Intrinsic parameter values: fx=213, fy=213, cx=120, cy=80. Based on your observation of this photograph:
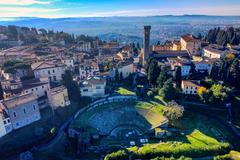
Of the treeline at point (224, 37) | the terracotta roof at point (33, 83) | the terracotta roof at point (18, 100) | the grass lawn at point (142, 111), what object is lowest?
the grass lawn at point (142, 111)

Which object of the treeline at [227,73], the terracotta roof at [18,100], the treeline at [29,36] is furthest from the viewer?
the treeline at [29,36]

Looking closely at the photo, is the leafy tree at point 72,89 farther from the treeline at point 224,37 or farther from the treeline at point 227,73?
the treeline at point 224,37

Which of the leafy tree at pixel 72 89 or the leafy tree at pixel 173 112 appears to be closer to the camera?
the leafy tree at pixel 173 112

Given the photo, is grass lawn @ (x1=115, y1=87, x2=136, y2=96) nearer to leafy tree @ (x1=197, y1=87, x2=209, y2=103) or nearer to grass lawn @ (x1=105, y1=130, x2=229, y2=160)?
leafy tree @ (x1=197, y1=87, x2=209, y2=103)

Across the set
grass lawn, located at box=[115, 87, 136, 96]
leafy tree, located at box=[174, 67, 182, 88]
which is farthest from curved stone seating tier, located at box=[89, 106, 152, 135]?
leafy tree, located at box=[174, 67, 182, 88]

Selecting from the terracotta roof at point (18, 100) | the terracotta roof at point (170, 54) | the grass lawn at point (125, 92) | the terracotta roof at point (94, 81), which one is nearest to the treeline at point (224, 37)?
the terracotta roof at point (170, 54)

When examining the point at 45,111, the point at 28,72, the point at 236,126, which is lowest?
the point at 236,126

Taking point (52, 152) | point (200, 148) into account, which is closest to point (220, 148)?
point (200, 148)

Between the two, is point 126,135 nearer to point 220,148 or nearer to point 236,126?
point 220,148

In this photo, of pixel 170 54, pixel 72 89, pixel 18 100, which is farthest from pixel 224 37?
pixel 18 100
